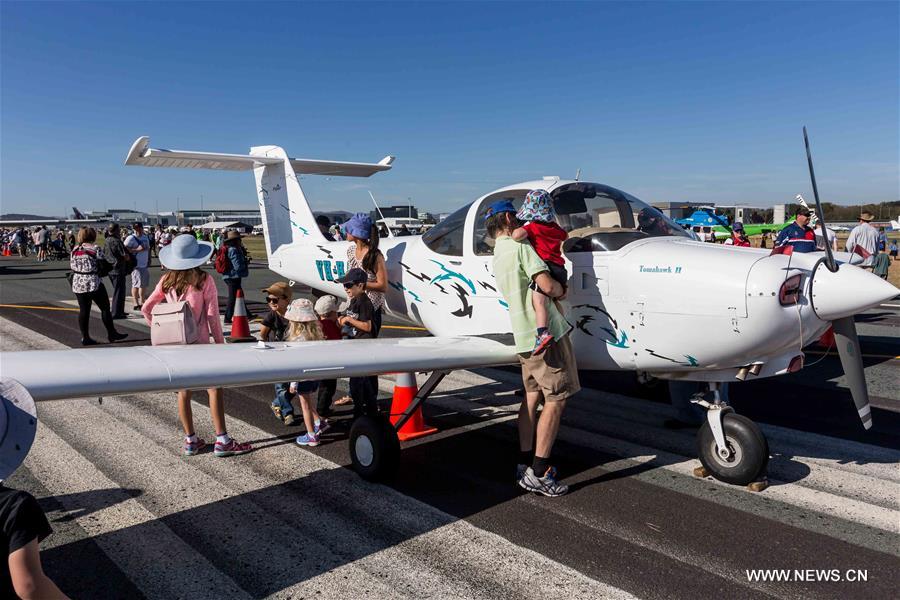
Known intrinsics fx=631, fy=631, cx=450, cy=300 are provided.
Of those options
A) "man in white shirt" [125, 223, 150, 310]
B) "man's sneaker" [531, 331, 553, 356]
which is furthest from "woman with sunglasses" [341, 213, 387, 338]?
"man in white shirt" [125, 223, 150, 310]

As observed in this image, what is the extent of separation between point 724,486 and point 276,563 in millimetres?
3079

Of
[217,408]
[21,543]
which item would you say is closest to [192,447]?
[217,408]

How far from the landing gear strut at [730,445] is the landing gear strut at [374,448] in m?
1.95

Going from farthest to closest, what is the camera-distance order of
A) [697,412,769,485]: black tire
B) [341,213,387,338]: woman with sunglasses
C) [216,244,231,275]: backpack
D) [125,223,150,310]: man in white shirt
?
1. [125,223,150,310]: man in white shirt
2. [216,244,231,275]: backpack
3. [341,213,387,338]: woman with sunglasses
4. [697,412,769,485]: black tire

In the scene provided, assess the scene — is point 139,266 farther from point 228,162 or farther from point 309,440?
point 309,440

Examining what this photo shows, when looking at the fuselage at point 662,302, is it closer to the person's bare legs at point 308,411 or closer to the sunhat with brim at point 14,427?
the person's bare legs at point 308,411

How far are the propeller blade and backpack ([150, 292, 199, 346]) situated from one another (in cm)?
467

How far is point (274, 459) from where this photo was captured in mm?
5172

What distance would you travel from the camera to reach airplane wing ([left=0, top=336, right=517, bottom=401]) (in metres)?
3.39

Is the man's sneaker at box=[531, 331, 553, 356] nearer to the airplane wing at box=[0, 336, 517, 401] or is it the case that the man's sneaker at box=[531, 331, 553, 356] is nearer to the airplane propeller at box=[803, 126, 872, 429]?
the airplane wing at box=[0, 336, 517, 401]

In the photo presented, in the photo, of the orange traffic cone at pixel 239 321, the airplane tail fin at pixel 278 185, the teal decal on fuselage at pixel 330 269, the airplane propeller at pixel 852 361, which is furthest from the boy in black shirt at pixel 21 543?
the orange traffic cone at pixel 239 321

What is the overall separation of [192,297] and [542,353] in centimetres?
273

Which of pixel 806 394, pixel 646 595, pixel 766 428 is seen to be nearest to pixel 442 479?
pixel 646 595

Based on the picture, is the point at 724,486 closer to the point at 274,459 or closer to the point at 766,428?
the point at 766,428
